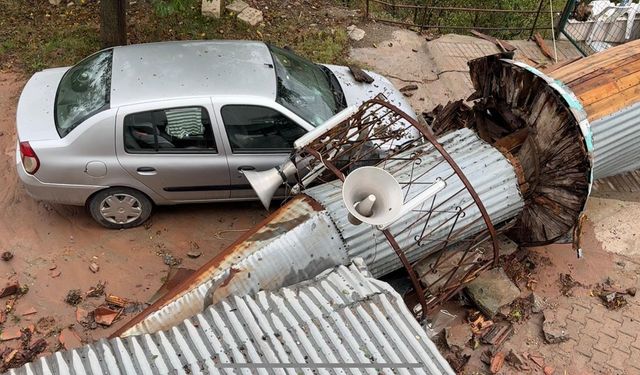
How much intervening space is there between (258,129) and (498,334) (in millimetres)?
3175

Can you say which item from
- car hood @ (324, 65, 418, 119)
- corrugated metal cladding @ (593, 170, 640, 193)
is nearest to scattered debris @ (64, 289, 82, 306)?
car hood @ (324, 65, 418, 119)

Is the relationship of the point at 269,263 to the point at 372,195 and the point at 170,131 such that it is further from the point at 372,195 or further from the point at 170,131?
the point at 170,131

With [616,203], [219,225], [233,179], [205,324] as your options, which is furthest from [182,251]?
[616,203]

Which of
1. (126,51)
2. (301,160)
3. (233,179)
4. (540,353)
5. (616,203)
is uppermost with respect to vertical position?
(126,51)

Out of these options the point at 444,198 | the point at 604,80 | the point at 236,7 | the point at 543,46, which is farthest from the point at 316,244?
the point at 543,46

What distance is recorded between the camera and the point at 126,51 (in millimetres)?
5801

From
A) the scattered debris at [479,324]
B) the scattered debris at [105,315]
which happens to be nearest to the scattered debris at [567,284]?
the scattered debris at [479,324]

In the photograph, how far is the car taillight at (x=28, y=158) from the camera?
5.22 metres

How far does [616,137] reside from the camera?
18.0ft

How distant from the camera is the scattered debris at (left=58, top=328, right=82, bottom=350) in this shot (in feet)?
16.2

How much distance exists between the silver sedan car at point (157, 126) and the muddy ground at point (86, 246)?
30 cm

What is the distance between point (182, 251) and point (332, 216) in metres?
2.28

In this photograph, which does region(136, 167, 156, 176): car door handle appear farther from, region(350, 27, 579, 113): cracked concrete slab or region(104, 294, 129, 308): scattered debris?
region(350, 27, 579, 113): cracked concrete slab

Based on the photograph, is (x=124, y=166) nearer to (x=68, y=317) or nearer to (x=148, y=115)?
(x=148, y=115)
